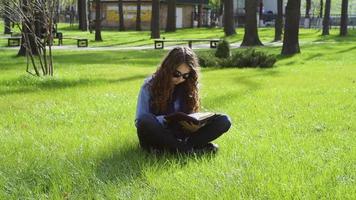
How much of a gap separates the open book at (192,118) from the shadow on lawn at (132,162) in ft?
1.11

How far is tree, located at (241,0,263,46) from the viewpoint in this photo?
2772 centimetres

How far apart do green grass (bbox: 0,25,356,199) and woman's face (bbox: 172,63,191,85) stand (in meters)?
0.74

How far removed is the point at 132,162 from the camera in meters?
5.39

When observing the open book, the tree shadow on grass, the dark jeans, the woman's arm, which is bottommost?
the tree shadow on grass

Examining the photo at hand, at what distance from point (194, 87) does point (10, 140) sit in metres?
2.27

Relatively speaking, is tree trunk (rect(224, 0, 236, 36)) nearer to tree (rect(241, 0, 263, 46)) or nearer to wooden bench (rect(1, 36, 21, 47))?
tree (rect(241, 0, 263, 46))

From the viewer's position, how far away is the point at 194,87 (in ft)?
18.7

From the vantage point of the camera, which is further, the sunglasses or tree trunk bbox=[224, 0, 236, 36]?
tree trunk bbox=[224, 0, 236, 36]

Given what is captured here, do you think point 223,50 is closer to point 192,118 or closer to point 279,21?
point 192,118

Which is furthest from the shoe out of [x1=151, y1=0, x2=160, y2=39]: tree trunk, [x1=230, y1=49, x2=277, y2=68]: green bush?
[x1=151, y1=0, x2=160, y2=39]: tree trunk

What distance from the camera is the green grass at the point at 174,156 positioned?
14.9ft

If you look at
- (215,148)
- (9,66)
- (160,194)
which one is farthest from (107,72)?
(160,194)

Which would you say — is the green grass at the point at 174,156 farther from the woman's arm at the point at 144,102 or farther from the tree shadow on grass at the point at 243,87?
the woman's arm at the point at 144,102

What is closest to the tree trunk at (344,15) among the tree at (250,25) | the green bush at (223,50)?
the tree at (250,25)
